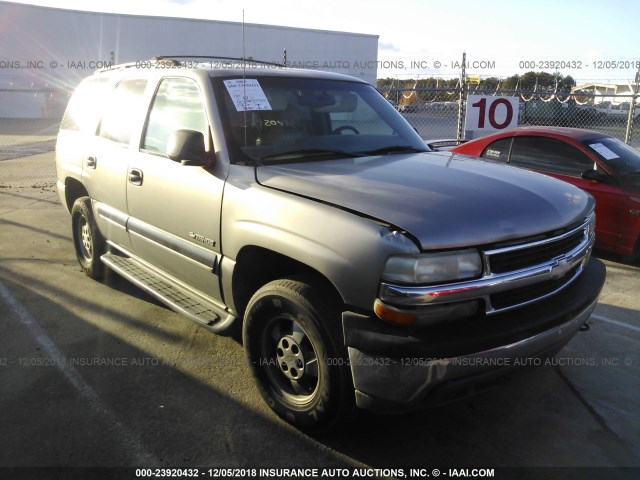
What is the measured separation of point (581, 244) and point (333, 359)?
5.16ft

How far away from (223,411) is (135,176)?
1.87 meters

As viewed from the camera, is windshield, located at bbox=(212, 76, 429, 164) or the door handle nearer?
windshield, located at bbox=(212, 76, 429, 164)

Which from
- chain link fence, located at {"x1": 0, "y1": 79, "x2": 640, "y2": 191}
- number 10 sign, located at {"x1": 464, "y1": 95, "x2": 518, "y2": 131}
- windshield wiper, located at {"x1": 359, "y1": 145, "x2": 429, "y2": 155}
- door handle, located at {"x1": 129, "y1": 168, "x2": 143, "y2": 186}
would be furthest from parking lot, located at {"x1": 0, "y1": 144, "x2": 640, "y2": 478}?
chain link fence, located at {"x1": 0, "y1": 79, "x2": 640, "y2": 191}

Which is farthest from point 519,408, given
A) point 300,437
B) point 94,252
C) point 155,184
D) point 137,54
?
point 137,54

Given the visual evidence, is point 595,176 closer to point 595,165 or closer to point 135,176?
point 595,165

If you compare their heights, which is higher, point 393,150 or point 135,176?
point 393,150

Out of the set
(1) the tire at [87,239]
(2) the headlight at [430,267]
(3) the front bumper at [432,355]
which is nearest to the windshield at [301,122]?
(2) the headlight at [430,267]

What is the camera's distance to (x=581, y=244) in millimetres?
3008

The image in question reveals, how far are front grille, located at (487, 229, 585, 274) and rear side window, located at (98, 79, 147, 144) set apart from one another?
3.01 m

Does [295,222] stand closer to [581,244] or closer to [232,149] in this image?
[232,149]

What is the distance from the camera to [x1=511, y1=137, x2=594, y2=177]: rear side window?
20.3 feet

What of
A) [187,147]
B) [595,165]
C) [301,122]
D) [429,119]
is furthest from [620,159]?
[429,119]

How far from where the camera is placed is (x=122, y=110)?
4.49 metres

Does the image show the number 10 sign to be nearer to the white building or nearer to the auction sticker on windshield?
the auction sticker on windshield
